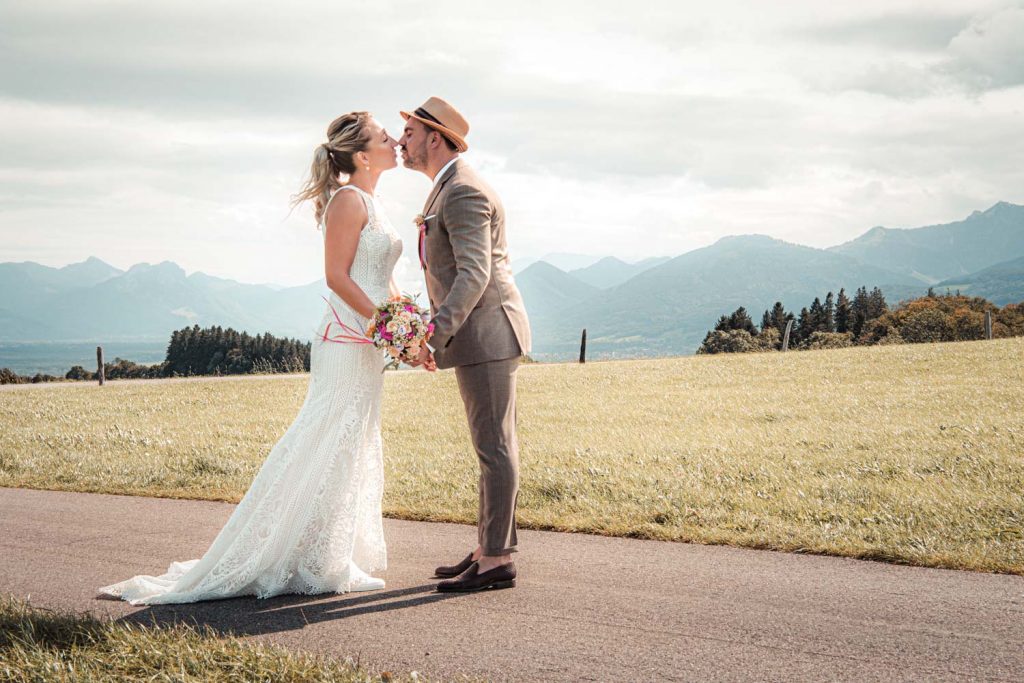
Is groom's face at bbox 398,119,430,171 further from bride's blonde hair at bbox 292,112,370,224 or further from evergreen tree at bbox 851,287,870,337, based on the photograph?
evergreen tree at bbox 851,287,870,337

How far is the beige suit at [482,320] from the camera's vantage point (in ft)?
16.4

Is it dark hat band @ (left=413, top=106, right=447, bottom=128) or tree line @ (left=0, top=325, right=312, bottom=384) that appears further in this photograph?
tree line @ (left=0, top=325, right=312, bottom=384)

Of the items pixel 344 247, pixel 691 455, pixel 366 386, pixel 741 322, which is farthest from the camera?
pixel 741 322

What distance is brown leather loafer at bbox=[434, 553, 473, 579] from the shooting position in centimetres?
559

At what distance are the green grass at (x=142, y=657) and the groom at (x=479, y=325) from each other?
1.50 metres

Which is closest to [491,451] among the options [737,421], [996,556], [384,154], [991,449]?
[384,154]

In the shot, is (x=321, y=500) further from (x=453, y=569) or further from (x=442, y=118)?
(x=442, y=118)

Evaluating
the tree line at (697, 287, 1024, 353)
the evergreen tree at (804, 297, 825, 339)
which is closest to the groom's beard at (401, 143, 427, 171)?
the tree line at (697, 287, 1024, 353)

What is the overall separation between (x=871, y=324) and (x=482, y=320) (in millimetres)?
100359

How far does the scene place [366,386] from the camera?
18.3ft

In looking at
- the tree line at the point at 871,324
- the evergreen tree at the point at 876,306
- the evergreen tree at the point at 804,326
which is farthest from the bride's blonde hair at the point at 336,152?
the evergreen tree at the point at 876,306

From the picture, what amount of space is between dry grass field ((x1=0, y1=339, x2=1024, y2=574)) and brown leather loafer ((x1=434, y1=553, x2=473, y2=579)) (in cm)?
149

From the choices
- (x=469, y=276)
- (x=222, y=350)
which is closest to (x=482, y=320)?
(x=469, y=276)

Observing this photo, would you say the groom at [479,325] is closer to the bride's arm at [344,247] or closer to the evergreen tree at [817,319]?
the bride's arm at [344,247]
